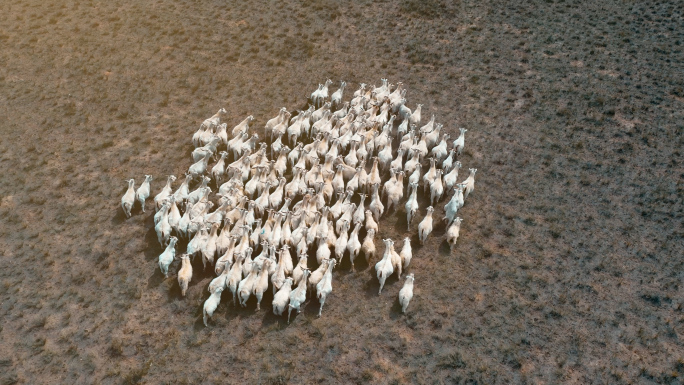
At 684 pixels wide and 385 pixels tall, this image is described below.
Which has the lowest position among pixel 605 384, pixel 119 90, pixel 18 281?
pixel 605 384

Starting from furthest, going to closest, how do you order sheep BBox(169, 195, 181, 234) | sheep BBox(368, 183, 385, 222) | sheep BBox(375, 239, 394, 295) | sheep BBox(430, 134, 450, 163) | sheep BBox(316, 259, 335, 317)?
sheep BBox(430, 134, 450, 163) < sheep BBox(368, 183, 385, 222) < sheep BBox(169, 195, 181, 234) < sheep BBox(375, 239, 394, 295) < sheep BBox(316, 259, 335, 317)

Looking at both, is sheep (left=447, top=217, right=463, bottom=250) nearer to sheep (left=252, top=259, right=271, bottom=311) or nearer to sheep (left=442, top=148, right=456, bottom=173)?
sheep (left=442, top=148, right=456, bottom=173)

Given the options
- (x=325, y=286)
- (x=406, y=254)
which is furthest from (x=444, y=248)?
(x=325, y=286)

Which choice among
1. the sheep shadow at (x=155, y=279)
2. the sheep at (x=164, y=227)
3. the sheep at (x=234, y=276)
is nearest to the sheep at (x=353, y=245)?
the sheep at (x=234, y=276)

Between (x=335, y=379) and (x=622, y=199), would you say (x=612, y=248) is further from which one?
(x=335, y=379)

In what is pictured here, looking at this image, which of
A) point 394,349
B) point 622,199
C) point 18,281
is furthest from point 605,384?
point 18,281

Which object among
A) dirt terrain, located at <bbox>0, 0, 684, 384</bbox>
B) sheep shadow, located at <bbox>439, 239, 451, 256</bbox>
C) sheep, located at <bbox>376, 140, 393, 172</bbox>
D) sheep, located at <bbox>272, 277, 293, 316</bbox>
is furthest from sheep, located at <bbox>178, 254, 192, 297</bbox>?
sheep, located at <bbox>376, 140, 393, 172</bbox>

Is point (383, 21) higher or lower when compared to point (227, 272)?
higher
